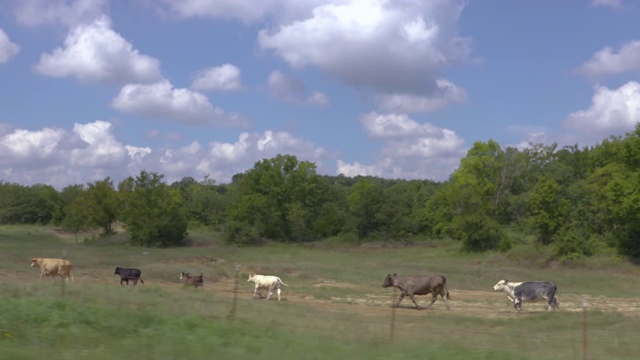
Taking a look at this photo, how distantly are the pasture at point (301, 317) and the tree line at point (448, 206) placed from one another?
9.82 m

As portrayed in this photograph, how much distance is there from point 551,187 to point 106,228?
51.3 metres

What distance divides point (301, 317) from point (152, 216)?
192ft

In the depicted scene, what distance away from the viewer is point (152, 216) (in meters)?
73.2

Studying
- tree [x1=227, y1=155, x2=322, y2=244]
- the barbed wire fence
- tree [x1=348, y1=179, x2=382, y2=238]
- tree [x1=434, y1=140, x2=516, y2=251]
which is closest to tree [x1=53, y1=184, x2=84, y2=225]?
tree [x1=227, y1=155, x2=322, y2=244]

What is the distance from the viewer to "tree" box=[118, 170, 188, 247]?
7262cm

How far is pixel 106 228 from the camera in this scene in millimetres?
80938

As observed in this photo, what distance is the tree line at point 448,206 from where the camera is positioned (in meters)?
60.3

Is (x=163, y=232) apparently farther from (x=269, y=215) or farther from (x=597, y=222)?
(x=597, y=222)

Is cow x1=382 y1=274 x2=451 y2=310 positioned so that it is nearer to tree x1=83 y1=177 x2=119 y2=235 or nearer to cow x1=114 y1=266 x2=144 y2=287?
cow x1=114 y1=266 x2=144 y2=287

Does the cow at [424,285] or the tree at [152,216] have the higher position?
the tree at [152,216]

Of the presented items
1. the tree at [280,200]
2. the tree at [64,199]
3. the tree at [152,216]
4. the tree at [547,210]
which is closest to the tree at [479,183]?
the tree at [547,210]

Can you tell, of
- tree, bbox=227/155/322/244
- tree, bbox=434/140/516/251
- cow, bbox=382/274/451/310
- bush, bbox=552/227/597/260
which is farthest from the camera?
tree, bbox=227/155/322/244

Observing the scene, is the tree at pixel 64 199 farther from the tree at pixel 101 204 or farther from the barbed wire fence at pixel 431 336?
the barbed wire fence at pixel 431 336

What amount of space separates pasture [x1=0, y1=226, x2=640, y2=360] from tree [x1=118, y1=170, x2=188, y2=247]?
68.3 feet
